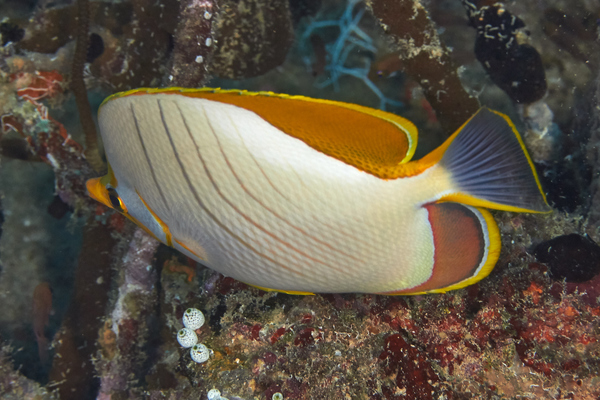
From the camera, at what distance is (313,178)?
1.13 m

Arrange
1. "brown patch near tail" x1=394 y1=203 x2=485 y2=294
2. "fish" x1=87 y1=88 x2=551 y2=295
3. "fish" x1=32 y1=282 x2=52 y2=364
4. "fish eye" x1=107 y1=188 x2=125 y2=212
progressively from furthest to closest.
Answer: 1. "fish" x1=32 y1=282 x2=52 y2=364
2. "fish eye" x1=107 y1=188 x2=125 y2=212
3. "brown patch near tail" x1=394 y1=203 x2=485 y2=294
4. "fish" x1=87 y1=88 x2=551 y2=295

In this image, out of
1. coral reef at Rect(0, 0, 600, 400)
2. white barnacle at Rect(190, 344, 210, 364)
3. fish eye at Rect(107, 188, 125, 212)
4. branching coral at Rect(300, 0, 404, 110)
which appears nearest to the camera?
fish eye at Rect(107, 188, 125, 212)

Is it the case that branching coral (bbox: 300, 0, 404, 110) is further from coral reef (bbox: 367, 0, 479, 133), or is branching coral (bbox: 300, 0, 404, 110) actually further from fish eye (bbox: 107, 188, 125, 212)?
fish eye (bbox: 107, 188, 125, 212)

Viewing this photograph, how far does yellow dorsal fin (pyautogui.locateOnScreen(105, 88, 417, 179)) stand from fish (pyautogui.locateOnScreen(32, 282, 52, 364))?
275 centimetres

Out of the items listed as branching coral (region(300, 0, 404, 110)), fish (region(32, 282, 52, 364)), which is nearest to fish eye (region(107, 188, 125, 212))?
branching coral (region(300, 0, 404, 110))

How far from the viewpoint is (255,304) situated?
5.83 ft

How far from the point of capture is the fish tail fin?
3.83 ft

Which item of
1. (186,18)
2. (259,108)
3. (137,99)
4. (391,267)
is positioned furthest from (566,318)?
(186,18)

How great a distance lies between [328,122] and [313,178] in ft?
0.71

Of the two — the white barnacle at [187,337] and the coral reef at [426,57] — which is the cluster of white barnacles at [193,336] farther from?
the coral reef at [426,57]

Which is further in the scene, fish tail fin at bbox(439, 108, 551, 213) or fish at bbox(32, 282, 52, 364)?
fish at bbox(32, 282, 52, 364)

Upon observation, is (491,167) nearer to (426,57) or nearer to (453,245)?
(453,245)

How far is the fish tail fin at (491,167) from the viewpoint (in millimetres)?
1166

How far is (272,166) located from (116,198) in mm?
751
